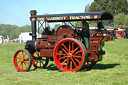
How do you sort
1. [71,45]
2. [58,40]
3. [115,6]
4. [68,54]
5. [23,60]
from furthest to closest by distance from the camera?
[115,6]
[23,60]
[58,40]
[71,45]
[68,54]

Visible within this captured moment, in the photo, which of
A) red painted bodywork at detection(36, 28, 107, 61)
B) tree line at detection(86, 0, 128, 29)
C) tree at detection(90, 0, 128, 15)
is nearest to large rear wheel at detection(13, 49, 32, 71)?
red painted bodywork at detection(36, 28, 107, 61)

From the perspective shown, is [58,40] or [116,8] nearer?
[58,40]

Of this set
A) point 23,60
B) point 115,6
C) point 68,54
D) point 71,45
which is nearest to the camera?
point 68,54

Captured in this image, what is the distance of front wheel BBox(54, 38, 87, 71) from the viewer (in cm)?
864

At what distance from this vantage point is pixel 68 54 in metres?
8.86

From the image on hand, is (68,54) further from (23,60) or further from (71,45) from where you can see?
(23,60)

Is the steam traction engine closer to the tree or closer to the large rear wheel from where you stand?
the large rear wheel

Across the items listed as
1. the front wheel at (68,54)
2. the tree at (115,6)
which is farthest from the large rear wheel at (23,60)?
Answer: the tree at (115,6)

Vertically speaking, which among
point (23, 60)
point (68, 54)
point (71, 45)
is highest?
point (71, 45)

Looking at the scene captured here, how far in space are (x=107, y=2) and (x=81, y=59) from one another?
2919 inches

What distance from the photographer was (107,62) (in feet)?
40.0

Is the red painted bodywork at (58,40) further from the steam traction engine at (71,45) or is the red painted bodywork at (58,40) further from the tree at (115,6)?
the tree at (115,6)

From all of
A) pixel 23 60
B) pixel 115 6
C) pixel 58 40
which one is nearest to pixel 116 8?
pixel 115 6

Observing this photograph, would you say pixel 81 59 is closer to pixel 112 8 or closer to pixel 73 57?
pixel 73 57
